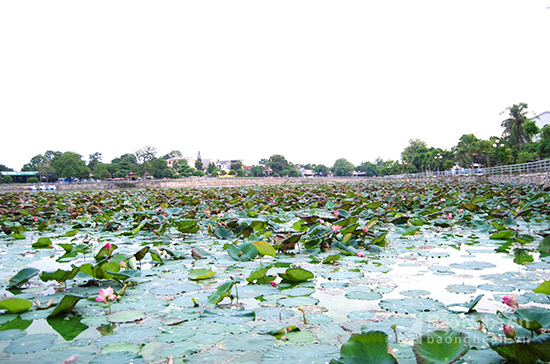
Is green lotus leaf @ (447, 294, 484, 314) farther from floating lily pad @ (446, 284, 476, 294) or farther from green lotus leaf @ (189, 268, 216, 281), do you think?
green lotus leaf @ (189, 268, 216, 281)

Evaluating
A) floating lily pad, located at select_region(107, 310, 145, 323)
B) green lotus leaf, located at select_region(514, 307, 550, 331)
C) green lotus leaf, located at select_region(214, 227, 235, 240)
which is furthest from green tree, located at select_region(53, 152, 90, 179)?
green lotus leaf, located at select_region(514, 307, 550, 331)

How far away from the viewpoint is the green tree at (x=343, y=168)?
91.9 m

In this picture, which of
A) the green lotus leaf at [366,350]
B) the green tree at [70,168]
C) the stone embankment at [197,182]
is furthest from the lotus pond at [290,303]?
the green tree at [70,168]

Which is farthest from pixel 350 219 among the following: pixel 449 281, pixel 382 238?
pixel 449 281

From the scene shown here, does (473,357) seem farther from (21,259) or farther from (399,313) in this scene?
(21,259)

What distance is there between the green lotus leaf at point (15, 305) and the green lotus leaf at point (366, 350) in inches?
56.6

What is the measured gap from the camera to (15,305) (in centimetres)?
165

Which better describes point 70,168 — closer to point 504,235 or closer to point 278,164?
point 278,164

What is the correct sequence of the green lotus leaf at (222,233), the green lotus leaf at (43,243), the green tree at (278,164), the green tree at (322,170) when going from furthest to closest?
the green tree at (322,170) → the green tree at (278,164) → the green lotus leaf at (222,233) → the green lotus leaf at (43,243)

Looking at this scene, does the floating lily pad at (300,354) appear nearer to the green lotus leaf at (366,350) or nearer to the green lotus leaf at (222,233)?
the green lotus leaf at (366,350)

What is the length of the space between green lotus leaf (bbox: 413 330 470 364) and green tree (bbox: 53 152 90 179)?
5545cm

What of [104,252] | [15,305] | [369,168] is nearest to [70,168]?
[104,252]

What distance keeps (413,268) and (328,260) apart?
1.84ft

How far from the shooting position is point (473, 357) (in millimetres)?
1052
